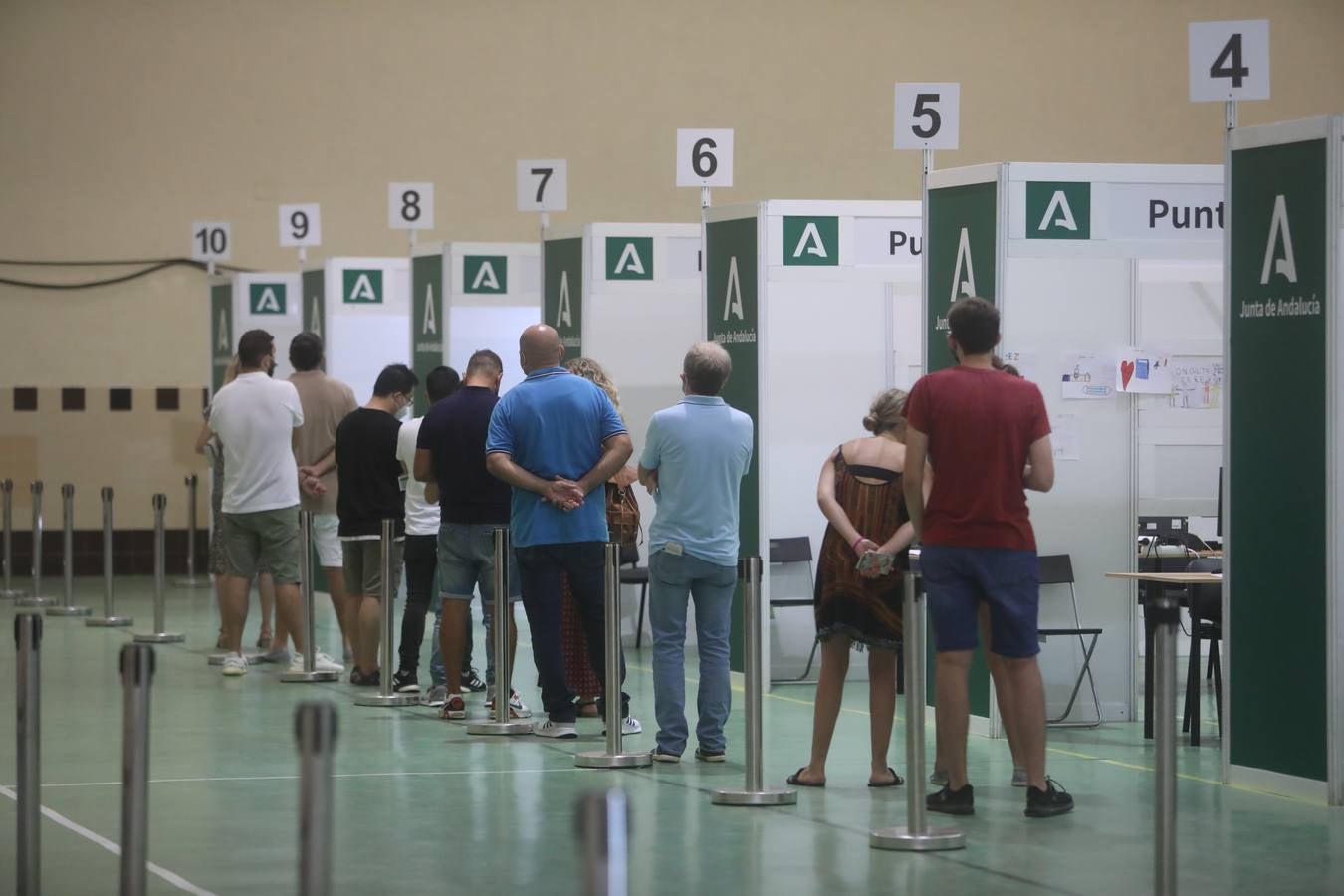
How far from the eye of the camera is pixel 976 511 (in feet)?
19.2

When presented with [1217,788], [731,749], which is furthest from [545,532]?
[1217,788]

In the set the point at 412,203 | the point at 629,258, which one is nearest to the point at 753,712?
the point at 629,258

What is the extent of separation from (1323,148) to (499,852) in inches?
128

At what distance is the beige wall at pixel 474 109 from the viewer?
1627cm

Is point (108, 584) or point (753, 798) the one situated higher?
point (108, 584)

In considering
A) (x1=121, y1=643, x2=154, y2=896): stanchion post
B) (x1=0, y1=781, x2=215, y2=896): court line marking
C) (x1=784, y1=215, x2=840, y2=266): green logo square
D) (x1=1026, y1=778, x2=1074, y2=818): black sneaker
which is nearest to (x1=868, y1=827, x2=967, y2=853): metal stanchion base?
(x1=1026, y1=778, x2=1074, y2=818): black sneaker

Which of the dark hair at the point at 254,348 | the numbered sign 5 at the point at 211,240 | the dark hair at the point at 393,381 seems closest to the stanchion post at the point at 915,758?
the dark hair at the point at 393,381

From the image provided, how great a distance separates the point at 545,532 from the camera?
23.9 feet

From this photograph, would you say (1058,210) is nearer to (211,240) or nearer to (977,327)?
(977,327)

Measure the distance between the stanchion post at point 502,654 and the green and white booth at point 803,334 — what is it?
73.4 inches

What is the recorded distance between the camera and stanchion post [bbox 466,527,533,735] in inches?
300

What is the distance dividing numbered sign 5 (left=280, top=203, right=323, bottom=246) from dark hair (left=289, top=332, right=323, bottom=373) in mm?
3857

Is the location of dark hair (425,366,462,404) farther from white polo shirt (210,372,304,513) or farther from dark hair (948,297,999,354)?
dark hair (948,297,999,354)

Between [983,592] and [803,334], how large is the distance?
4125 millimetres
